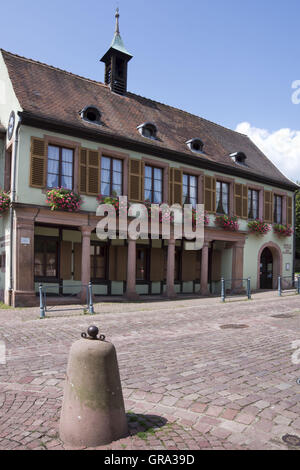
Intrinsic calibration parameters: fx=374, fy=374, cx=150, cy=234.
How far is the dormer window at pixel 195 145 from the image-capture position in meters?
18.3

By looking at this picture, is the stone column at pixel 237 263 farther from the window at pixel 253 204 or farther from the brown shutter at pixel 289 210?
the brown shutter at pixel 289 210

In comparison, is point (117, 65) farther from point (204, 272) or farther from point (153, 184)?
point (204, 272)

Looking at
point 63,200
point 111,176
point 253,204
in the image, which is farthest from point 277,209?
point 63,200

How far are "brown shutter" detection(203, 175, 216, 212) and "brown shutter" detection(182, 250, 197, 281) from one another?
2463 mm

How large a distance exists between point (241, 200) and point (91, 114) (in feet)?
29.5

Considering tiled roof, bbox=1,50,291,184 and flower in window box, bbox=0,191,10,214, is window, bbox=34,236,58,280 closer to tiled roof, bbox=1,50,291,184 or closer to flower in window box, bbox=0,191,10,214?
flower in window box, bbox=0,191,10,214

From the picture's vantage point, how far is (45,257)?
15.0 metres

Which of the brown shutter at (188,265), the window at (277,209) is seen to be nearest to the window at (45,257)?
the brown shutter at (188,265)

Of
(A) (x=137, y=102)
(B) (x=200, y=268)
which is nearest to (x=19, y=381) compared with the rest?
(B) (x=200, y=268)

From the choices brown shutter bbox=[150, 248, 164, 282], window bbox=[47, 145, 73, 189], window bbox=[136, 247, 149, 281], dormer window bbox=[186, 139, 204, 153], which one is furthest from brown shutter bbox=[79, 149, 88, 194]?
dormer window bbox=[186, 139, 204, 153]

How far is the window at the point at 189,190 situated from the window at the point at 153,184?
1.32 metres

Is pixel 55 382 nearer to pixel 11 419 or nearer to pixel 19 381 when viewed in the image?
pixel 19 381

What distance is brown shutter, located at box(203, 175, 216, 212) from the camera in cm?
1816

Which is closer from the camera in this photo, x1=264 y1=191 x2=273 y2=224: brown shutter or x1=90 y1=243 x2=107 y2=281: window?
x1=90 y1=243 x2=107 y2=281: window
